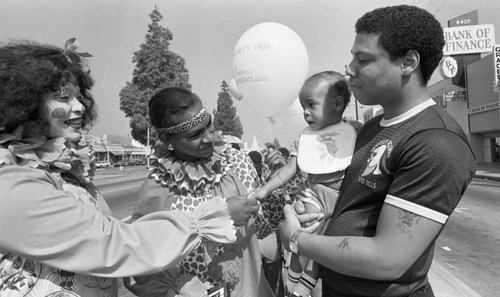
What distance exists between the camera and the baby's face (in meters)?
2.44

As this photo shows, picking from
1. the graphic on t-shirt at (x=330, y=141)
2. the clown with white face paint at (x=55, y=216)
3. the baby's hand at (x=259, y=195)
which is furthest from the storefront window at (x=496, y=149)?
the clown with white face paint at (x=55, y=216)

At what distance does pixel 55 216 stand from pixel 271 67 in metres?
3.78

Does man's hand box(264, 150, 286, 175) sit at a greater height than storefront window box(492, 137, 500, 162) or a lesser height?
greater

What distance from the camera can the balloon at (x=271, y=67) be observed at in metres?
4.82

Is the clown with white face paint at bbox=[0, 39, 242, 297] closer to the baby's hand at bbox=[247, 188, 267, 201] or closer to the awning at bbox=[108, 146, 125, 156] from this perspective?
the baby's hand at bbox=[247, 188, 267, 201]

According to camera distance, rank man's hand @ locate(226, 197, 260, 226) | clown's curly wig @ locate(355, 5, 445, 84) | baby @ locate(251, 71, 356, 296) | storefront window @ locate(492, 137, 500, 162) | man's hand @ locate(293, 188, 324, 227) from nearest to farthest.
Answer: clown's curly wig @ locate(355, 5, 445, 84) < man's hand @ locate(226, 197, 260, 226) < man's hand @ locate(293, 188, 324, 227) < baby @ locate(251, 71, 356, 296) < storefront window @ locate(492, 137, 500, 162)

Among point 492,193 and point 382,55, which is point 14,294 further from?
point 492,193

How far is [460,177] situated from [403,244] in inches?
11.6

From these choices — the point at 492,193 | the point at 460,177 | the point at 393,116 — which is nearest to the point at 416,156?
the point at 460,177

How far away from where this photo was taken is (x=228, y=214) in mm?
1774

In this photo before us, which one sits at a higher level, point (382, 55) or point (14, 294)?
point (382, 55)

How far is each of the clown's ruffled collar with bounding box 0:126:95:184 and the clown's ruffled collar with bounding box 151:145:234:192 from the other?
536 mm

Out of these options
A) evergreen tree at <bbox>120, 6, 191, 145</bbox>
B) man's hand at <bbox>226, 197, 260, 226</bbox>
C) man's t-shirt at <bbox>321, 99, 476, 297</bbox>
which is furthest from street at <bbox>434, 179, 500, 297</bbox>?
evergreen tree at <bbox>120, 6, 191, 145</bbox>

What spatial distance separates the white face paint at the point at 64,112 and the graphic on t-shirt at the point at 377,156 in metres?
1.27
